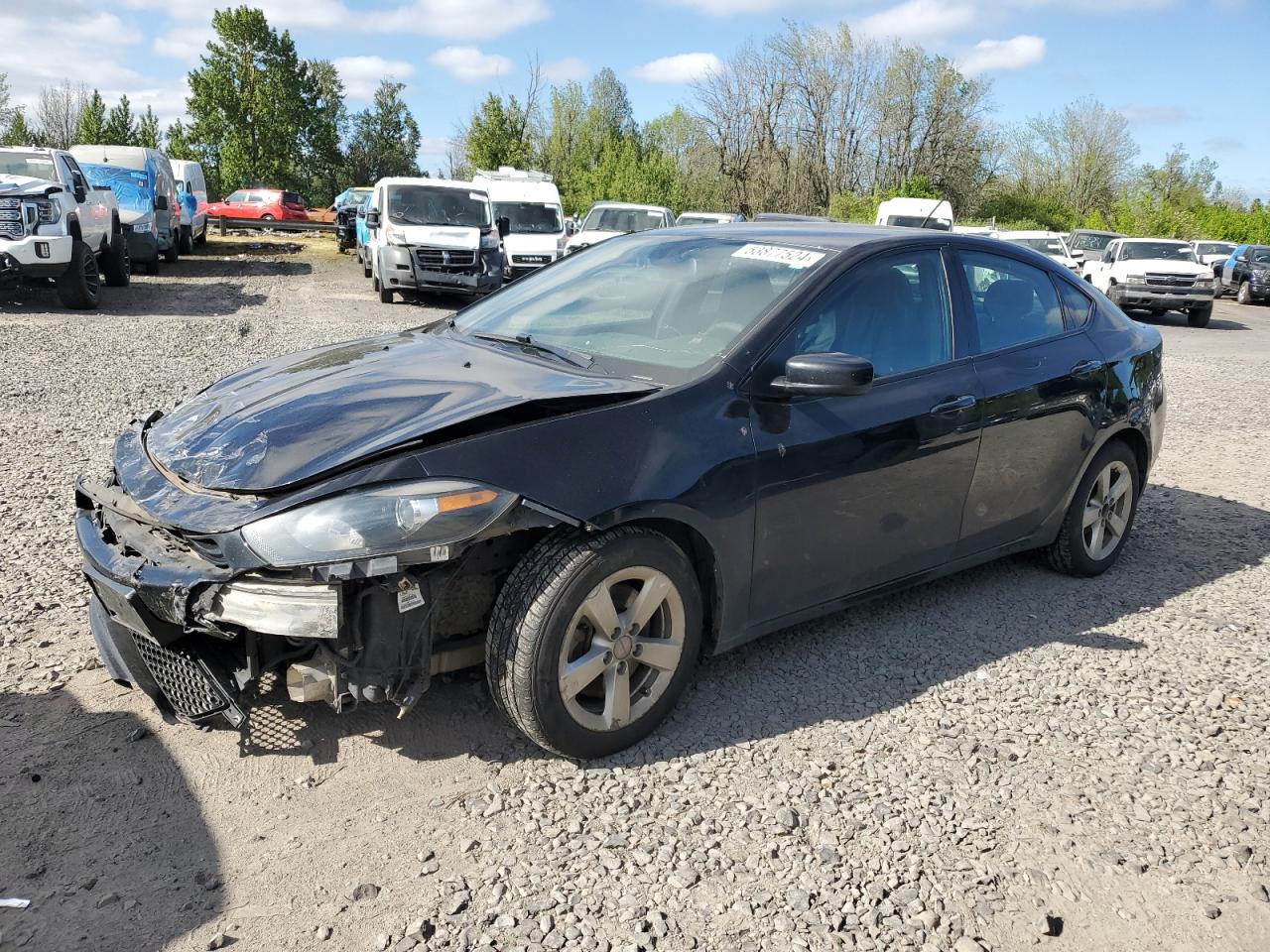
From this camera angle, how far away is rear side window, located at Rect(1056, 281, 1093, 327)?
4902mm

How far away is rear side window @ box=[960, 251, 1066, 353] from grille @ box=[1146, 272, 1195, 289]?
62.6 ft

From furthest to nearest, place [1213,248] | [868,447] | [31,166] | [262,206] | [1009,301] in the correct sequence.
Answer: [262,206], [1213,248], [31,166], [1009,301], [868,447]

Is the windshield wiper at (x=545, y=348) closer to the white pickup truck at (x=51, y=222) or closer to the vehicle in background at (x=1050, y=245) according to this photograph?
the white pickup truck at (x=51, y=222)

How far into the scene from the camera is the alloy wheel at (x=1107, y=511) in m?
4.99

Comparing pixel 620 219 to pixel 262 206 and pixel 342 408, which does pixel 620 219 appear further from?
pixel 262 206

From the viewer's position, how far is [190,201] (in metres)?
26.0

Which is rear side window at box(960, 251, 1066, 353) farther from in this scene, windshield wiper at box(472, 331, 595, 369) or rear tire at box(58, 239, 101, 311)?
rear tire at box(58, 239, 101, 311)

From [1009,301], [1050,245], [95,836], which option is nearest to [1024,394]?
[1009,301]

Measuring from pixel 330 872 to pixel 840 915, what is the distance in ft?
4.37

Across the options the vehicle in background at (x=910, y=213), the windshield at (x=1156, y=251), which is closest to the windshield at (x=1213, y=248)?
the windshield at (x=1156, y=251)

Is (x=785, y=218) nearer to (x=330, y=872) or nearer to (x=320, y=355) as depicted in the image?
(x=320, y=355)

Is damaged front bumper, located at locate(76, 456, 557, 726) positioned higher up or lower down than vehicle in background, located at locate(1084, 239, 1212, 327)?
lower down

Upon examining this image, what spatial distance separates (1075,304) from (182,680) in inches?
166

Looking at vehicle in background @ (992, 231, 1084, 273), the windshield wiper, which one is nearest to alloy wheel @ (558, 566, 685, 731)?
the windshield wiper
